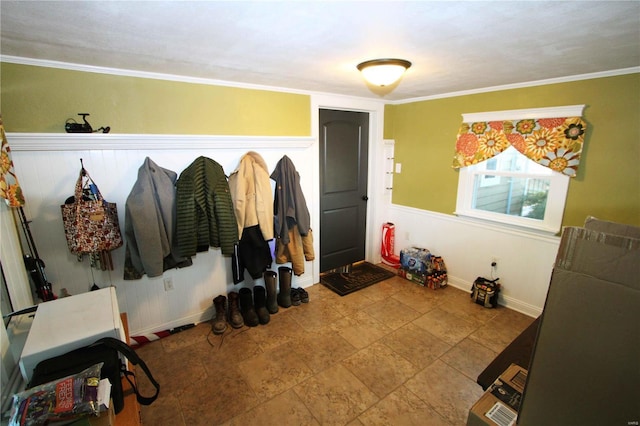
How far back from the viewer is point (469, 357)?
229cm

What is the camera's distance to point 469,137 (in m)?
3.06

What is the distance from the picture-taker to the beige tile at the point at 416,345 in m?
2.29

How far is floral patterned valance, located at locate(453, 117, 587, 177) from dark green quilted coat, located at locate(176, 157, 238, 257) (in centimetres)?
249

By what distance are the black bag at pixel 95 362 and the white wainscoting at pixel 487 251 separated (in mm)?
3141

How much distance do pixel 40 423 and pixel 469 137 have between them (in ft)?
11.7

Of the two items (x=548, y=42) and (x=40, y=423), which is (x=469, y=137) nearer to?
(x=548, y=42)

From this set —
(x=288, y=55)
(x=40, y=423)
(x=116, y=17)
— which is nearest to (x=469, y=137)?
(x=288, y=55)

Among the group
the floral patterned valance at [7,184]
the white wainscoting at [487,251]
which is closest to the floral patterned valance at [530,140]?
the white wainscoting at [487,251]

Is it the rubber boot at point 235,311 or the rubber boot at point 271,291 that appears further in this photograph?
the rubber boot at point 271,291

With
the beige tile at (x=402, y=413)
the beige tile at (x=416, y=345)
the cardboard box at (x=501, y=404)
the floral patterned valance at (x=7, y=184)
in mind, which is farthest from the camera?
the beige tile at (x=416, y=345)

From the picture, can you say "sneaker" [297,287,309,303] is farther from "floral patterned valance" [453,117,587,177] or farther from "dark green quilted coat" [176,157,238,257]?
"floral patterned valance" [453,117,587,177]

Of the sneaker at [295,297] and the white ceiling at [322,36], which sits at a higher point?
the white ceiling at [322,36]

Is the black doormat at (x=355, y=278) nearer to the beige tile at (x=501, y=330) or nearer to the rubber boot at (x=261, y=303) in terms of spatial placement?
the rubber boot at (x=261, y=303)

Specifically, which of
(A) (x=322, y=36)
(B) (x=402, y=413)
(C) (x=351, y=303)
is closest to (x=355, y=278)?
(C) (x=351, y=303)
